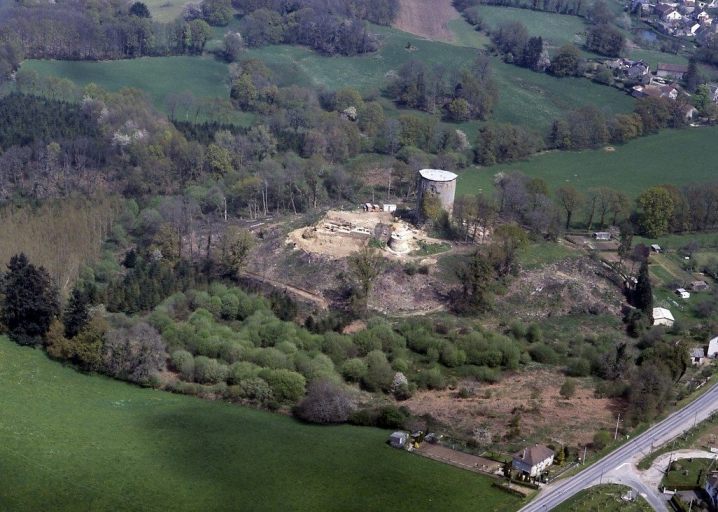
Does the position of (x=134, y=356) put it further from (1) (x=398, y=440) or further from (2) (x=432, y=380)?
(2) (x=432, y=380)

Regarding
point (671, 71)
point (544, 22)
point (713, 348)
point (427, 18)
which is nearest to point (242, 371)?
point (713, 348)

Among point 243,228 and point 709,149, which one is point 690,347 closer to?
point 243,228

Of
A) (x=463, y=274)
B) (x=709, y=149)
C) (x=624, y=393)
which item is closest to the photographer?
(x=624, y=393)

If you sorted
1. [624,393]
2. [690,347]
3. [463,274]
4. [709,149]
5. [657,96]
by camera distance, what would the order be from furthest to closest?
[657,96] → [709,149] → [463,274] → [690,347] → [624,393]

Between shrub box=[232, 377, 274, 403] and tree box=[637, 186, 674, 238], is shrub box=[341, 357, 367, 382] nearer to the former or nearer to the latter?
shrub box=[232, 377, 274, 403]

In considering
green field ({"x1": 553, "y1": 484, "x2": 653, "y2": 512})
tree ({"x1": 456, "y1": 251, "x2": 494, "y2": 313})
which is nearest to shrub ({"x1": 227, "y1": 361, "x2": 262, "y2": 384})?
tree ({"x1": 456, "y1": 251, "x2": 494, "y2": 313})

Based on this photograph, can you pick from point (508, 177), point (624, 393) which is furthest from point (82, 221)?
point (624, 393)

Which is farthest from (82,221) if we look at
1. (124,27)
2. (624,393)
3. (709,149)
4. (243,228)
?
(709,149)

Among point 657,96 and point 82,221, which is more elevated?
point 657,96

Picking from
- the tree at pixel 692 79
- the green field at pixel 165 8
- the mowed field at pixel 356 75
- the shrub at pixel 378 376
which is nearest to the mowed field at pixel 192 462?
the shrub at pixel 378 376

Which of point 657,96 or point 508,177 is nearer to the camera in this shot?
point 508,177
